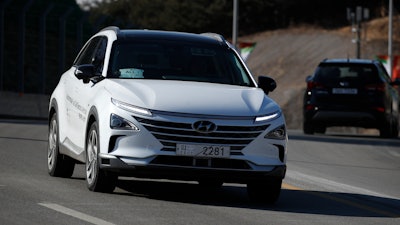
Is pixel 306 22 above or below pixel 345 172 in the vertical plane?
below

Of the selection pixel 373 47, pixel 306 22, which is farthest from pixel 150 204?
pixel 306 22

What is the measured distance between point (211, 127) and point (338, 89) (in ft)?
59.6

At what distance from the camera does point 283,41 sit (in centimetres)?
10100

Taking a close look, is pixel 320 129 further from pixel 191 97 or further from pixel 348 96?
pixel 191 97

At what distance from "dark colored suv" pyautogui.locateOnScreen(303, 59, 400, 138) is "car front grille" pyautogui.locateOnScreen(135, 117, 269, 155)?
1793cm

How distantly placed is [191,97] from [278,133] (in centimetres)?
89

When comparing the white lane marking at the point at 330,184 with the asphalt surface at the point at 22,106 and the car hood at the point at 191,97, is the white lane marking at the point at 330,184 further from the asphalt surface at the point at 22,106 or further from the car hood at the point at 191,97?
the asphalt surface at the point at 22,106

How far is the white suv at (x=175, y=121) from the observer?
1209 cm

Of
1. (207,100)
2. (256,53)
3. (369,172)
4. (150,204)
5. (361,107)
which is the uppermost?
A: (207,100)

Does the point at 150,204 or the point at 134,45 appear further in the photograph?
the point at 134,45

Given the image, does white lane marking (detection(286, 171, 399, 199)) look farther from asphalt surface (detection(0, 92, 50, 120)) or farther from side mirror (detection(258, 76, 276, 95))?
asphalt surface (detection(0, 92, 50, 120))

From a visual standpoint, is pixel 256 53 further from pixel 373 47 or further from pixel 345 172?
pixel 345 172

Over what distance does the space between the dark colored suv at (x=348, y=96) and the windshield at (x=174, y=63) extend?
16.2 meters

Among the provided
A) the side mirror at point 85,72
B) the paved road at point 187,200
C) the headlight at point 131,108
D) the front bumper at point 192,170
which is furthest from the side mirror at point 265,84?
the headlight at point 131,108
